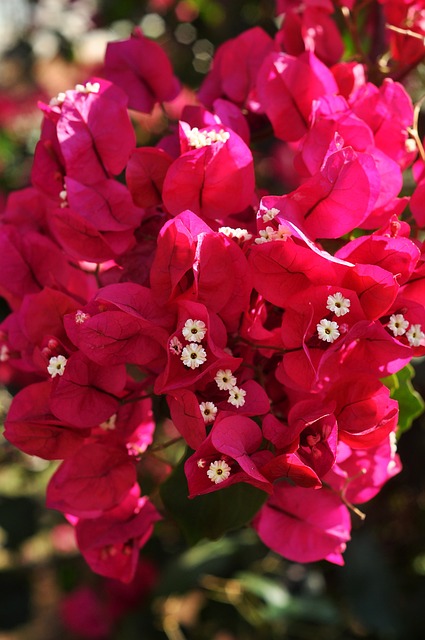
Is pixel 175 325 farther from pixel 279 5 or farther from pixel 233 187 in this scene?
pixel 279 5

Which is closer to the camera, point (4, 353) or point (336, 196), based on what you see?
point (336, 196)

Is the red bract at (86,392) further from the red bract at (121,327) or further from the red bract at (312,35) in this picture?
the red bract at (312,35)

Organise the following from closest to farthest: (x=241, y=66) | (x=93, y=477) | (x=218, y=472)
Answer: (x=218, y=472)
(x=93, y=477)
(x=241, y=66)

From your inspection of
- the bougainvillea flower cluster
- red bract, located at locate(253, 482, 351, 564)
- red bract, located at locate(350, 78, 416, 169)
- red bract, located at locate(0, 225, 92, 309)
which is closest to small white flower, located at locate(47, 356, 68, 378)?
the bougainvillea flower cluster

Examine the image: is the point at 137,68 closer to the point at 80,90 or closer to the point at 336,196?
the point at 80,90

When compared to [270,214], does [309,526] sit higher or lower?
lower

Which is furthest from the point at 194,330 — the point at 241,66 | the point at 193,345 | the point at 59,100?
the point at 241,66

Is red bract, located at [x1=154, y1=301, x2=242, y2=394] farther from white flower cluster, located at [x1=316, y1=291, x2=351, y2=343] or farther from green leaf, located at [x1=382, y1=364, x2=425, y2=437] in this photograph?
green leaf, located at [x1=382, y1=364, x2=425, y2=437]
